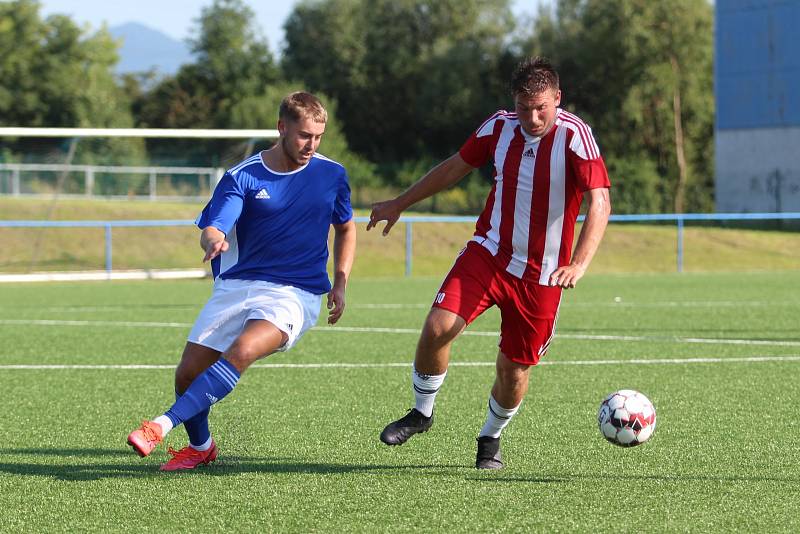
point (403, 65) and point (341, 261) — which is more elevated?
point (403, 65)

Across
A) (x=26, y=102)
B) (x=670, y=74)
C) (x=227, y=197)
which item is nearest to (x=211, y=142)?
(x=227, y=197)

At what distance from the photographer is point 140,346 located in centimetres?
1123

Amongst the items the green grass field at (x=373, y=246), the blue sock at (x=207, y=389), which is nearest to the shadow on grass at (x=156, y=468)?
the blue sock at (x=207, y=389)

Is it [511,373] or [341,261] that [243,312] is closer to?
[341,261]

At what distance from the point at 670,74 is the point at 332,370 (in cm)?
4328

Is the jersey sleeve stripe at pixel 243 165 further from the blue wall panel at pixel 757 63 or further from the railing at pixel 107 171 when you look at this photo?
the blue wall panel at pixel 757 63

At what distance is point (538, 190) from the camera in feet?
18.3

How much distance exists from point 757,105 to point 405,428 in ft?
124

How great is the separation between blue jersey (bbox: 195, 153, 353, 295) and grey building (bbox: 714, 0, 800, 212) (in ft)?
118

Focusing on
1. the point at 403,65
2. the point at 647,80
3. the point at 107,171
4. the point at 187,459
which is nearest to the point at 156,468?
the point at 187,459

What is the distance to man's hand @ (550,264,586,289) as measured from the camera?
17.3 feet

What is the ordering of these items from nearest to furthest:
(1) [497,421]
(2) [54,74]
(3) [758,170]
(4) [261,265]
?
(4) [261,265]
(1) [497,421]
(3) [758,170]
(2) [54,74]

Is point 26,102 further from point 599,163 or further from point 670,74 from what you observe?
point 599,163

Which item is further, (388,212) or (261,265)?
(388,212)
